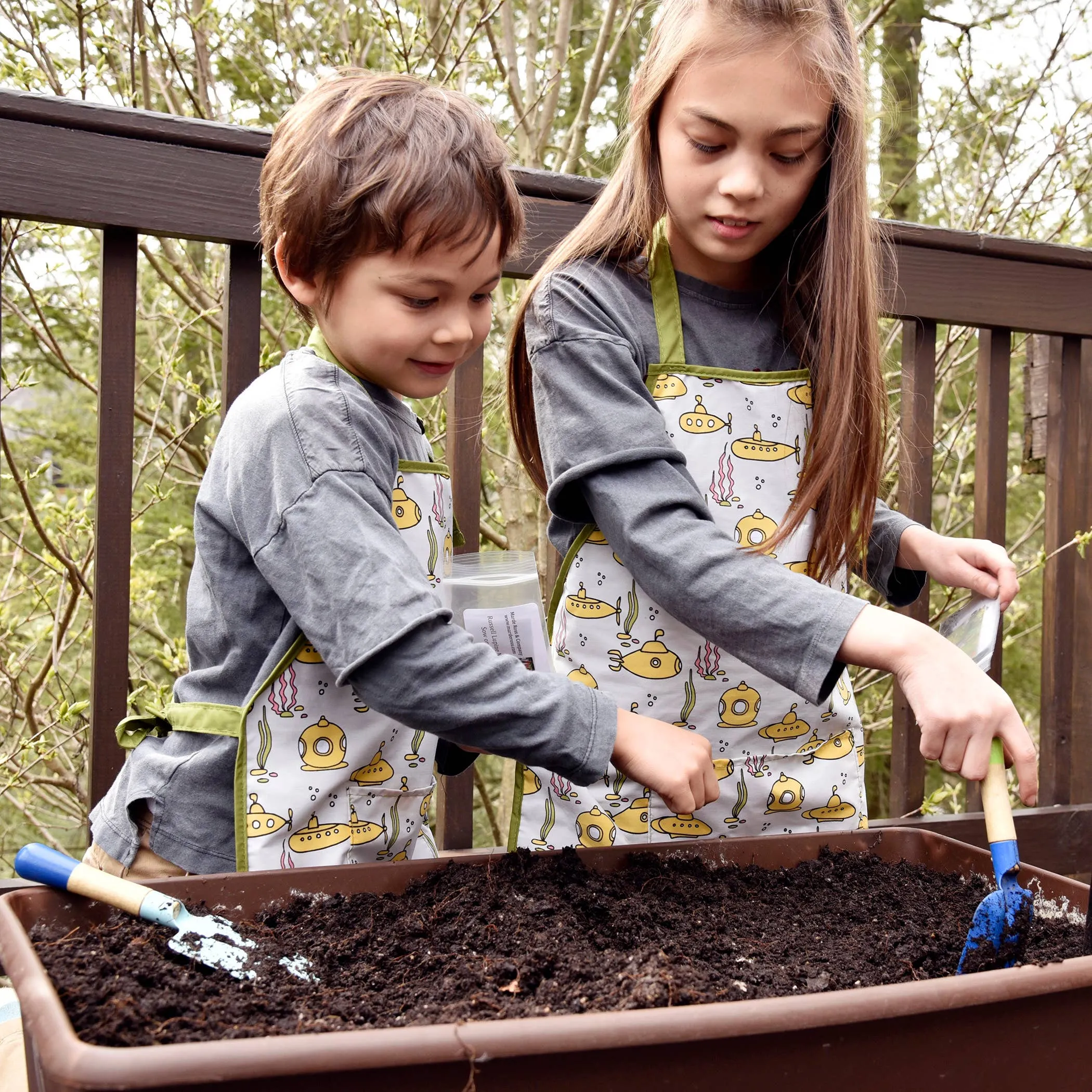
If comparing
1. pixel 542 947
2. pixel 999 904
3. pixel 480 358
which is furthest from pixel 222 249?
pixel 999 904

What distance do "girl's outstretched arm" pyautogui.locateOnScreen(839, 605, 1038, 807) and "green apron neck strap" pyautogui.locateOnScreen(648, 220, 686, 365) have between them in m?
0.50

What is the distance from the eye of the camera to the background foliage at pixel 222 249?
2.45 m

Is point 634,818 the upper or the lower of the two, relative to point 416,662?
lower

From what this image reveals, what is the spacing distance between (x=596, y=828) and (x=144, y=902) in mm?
648

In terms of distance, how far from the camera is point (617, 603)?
1395 mm

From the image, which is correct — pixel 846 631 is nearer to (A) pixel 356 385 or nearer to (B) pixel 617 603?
(B) pixel 617 603

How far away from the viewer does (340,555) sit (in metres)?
1.02

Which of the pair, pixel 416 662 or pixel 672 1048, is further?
pixel 416 662

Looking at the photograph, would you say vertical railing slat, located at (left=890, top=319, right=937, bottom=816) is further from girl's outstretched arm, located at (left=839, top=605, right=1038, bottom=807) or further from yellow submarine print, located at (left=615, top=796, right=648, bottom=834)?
girl's outstretched arm, located at (left=839, top=605, right=1038, bottom=807)

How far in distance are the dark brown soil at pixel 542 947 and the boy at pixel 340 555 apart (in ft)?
0.39

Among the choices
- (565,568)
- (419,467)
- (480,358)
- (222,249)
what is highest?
(222,249)

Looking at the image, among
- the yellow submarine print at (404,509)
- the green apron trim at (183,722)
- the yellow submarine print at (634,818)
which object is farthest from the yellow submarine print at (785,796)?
the green apron trim at (183,722)

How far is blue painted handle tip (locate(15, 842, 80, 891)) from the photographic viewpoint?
92cm

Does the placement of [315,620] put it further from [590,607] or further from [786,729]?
[786,729]
